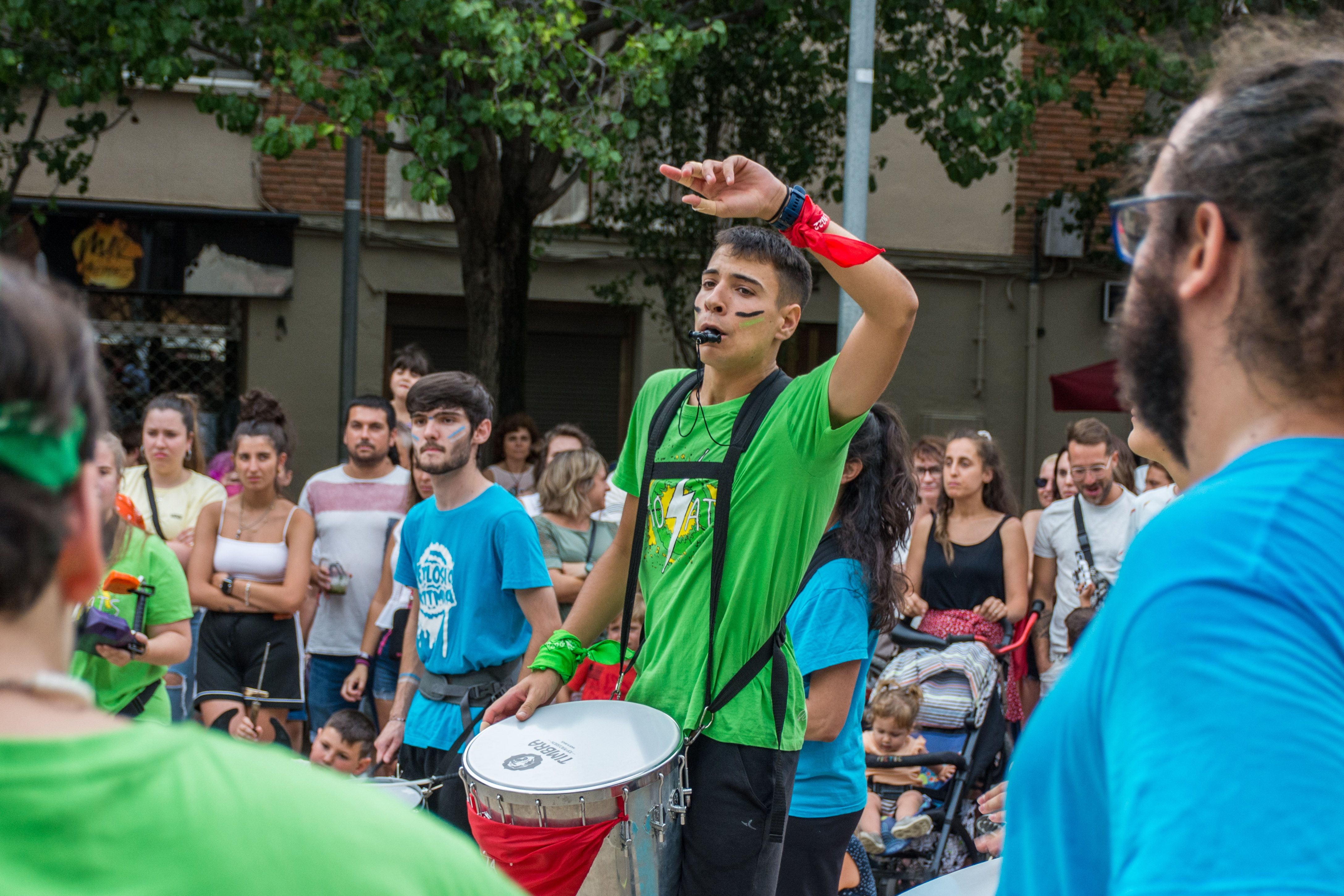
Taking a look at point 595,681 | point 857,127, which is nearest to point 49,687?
point 595,681

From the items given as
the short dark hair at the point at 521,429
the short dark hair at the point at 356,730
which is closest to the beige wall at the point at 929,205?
the short dark hair at the point at 521,429

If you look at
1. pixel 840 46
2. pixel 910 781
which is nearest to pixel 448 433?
pixel 910 781

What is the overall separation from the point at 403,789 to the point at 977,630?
3344 millimetres

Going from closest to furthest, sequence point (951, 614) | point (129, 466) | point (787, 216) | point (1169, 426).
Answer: point (1169, 426), point (787, 216), point (951, 614), point (129, 466)

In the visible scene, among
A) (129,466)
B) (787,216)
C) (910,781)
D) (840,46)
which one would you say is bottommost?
(910,781)

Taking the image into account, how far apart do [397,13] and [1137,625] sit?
7807 millimetres

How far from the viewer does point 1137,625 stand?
36.4 inches

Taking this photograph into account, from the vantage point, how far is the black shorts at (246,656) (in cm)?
565

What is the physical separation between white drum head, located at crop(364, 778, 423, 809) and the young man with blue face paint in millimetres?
479

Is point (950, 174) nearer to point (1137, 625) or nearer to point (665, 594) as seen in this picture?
point (665, 594)

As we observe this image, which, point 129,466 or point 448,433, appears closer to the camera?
point 448,433

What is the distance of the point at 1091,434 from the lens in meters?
6.73

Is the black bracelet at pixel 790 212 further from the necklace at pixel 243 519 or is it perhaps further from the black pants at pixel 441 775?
the necklace at pixel 243 519

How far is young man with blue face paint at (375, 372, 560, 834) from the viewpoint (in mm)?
4199
